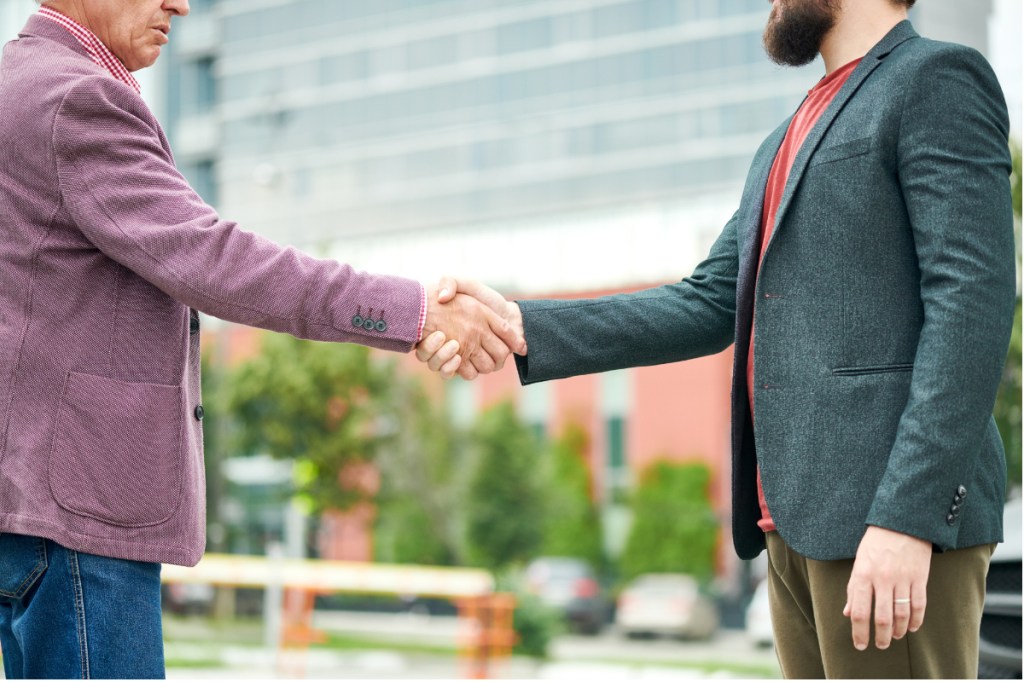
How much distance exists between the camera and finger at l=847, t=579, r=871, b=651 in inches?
74.7

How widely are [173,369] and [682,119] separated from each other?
45.1m

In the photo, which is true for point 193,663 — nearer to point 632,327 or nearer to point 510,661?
point 510,661

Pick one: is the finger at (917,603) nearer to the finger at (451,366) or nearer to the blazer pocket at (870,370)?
the blazer pocket at (870,370)

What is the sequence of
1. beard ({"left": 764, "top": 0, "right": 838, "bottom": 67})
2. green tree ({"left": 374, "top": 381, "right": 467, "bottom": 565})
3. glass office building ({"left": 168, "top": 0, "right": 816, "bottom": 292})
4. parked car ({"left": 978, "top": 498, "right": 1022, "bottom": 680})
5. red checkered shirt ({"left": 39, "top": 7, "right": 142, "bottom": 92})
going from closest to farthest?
red checkered shirt ({"left": 39, "top": 7, "right": 142, "bottom": 92})
beard ({"left": 764, "top": 0, "right": 838, "bottom": 67})
parked car ({"left": 978, "top": 498, "right": 1022, "bottom": 680})
green tree ({"left": 374, "top": 381, "right": 467, "bottom": 565})
glass office building ({"left": 168, "top": 0, "right": 816, "bottom": 292})

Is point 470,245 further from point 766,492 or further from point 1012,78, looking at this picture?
point 766,492

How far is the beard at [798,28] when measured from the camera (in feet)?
7.48

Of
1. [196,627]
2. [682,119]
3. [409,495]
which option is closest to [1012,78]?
[196,627]

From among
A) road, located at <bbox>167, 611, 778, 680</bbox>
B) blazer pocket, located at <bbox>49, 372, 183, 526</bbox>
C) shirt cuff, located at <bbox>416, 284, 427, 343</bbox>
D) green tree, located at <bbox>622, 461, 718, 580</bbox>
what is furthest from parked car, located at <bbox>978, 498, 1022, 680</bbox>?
green tree, located at <bbox>622, 461, 718, 580</bbox>

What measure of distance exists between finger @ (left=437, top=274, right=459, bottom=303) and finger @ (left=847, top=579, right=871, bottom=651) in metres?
1.17

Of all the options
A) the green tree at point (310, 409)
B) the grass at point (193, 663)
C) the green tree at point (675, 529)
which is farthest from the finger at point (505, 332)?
the green tree at point (675, 529)

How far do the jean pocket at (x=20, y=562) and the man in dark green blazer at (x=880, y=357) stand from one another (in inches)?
48.8

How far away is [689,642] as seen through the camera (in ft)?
87.6

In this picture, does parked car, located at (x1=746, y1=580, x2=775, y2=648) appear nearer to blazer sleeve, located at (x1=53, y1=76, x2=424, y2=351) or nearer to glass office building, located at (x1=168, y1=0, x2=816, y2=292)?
blazer sleeve, located at (x1=53, y1=76, x2=424, y2=351)

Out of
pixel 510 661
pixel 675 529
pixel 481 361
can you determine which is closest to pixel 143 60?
pixel 481 361
